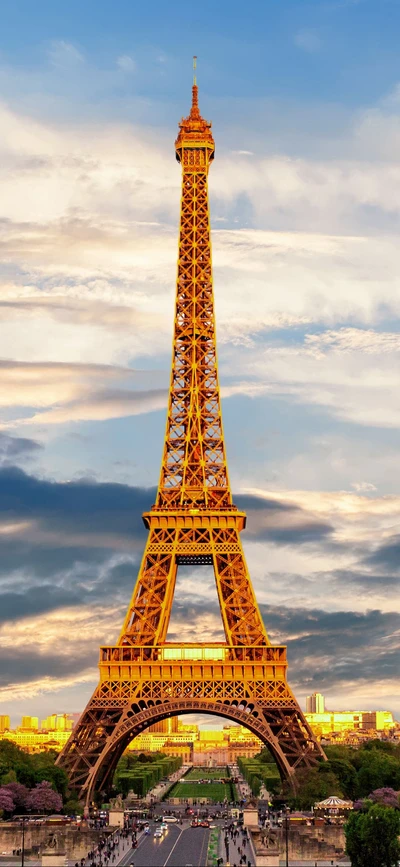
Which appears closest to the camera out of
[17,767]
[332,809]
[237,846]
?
[237,846]

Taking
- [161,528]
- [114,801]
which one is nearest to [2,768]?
[114,801]

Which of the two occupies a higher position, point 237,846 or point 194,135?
point 194,135

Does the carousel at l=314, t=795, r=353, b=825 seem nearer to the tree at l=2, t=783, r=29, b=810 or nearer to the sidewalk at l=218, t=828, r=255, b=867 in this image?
the sidewalk at l=218, t=828, r=255, b=867

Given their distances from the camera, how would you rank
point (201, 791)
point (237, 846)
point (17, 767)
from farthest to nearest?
point (201, 791) → point (17, 767) → point (237, 846)

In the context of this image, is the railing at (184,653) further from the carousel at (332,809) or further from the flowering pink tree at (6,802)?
the carousel at (332,809)

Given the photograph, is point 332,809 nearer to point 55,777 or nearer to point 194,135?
point 55,777

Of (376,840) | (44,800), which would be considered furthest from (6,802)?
(376,840)
